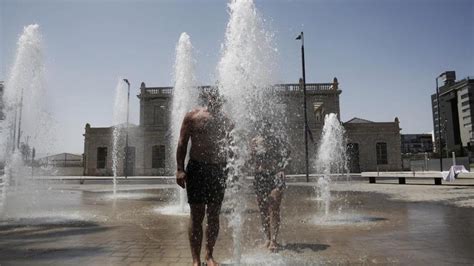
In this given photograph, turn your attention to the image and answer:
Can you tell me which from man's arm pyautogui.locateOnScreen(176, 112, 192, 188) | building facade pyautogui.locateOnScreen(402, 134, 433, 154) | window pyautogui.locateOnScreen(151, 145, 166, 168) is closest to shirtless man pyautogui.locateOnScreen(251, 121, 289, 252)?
man's arm pyautogui.locateOnScreen(176, 112, 192, 188)

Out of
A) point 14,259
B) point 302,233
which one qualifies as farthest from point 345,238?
point 14,259

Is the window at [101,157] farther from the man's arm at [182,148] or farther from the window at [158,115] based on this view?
the man's arm at [182,148]

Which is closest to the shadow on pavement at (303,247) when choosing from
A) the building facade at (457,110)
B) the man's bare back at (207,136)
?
the man's bare back at (207,136)

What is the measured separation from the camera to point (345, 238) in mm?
4879

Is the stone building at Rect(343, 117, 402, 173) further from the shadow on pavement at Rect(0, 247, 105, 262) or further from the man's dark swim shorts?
the man's dark swim shorts

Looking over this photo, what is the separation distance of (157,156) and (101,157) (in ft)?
20.1

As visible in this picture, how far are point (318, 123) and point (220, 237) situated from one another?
35.4 meters

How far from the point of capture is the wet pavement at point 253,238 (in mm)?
3748

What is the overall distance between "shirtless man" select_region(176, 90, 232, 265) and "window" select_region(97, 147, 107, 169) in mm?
38395

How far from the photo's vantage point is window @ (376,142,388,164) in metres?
38.4

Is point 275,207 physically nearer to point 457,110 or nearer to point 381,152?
point 381,152

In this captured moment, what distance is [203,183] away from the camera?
10.9ft

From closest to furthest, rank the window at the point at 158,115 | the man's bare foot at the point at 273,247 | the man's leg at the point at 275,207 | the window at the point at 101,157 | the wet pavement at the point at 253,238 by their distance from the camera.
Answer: the wet pavement at the point at 253,238, the man's bare foot at the point at 273,247, the man's leg at the point at 275,207, the window at the point at 101,157, the window at the point at 158,115

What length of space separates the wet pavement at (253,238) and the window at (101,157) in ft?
108
